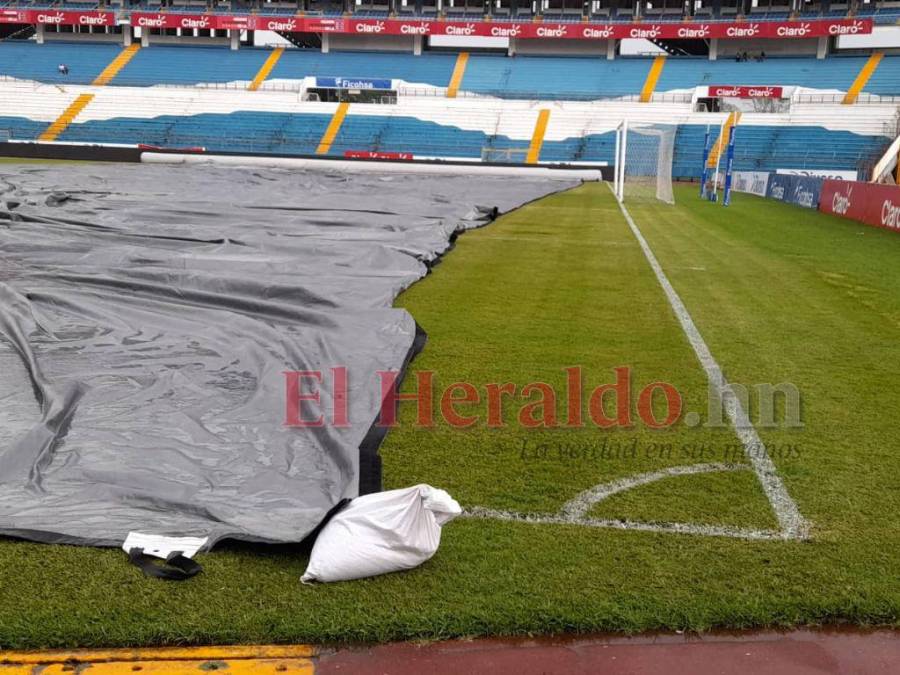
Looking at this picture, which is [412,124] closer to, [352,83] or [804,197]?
[352,83]

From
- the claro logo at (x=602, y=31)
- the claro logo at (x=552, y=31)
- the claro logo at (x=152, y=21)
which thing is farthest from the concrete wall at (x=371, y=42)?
the claro logo at (x=602, y=31)

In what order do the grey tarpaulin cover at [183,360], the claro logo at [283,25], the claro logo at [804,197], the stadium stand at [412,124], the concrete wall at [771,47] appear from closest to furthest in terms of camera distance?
the grey tarpaulin cover at [183,360]
the claro logo at [804,197]
the stadium stand at [412,124]
the concrete wall at [771,47]
the claro logo at [283,25]

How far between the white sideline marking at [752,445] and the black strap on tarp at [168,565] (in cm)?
228

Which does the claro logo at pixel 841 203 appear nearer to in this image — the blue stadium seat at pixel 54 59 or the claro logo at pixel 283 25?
the claro logo at pixel 283 25

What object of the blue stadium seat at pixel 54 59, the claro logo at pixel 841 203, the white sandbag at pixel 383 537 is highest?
the blue stadium seat at pixel 54 59

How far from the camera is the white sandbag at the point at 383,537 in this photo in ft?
9.86

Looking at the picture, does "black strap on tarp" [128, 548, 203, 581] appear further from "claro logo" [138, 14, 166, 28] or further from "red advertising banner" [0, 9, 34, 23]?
"red advertising banner" [0, 9, 34, 23]

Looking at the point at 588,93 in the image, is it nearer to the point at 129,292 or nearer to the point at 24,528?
the point at 129,292

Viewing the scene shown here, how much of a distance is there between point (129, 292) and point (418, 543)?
15.8 ft

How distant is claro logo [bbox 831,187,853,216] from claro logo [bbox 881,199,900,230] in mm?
2763

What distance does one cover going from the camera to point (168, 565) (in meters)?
3.04

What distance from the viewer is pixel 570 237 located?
13703 mm

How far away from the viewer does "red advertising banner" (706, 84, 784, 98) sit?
4194cm

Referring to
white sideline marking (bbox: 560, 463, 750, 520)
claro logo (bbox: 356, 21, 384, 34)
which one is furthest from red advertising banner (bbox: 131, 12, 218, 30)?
white sideline marking (bbox: 560, 463, 750, 520)
